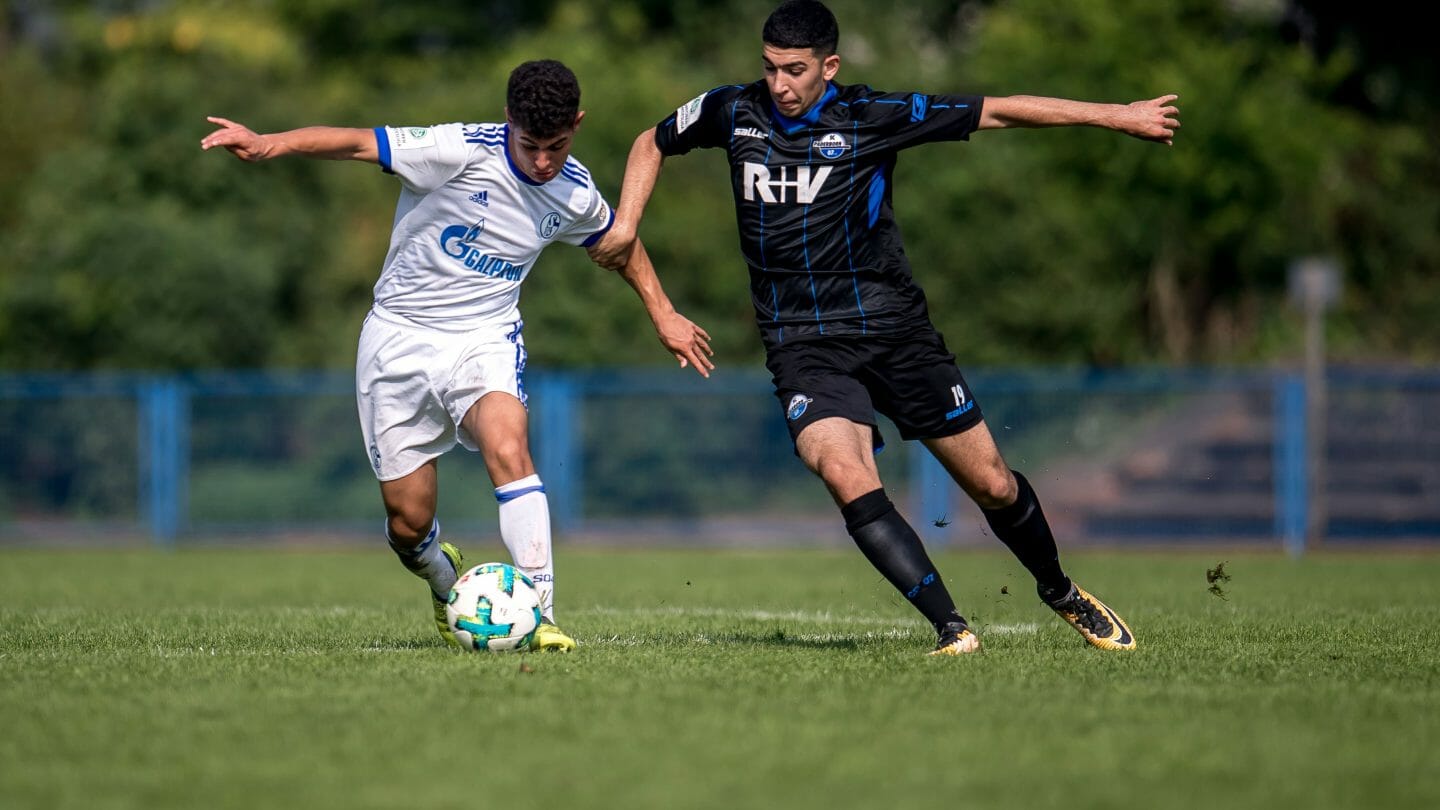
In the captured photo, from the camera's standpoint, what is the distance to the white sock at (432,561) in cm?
777

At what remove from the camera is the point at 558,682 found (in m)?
6.05

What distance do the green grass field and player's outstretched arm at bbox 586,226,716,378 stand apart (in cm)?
124

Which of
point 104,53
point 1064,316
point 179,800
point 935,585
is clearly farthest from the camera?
point 104,53

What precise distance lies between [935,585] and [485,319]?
2265 mm

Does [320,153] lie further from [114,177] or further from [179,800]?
[114,177]

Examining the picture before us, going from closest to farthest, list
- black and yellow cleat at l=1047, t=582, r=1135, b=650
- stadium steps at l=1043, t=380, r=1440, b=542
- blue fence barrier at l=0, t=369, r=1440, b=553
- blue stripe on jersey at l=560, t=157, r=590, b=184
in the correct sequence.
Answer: black and yellow cleat at l=1047, t=582, r=1135, b=650
blue stripe on jersey at l=560, t=157, r=590, b=184
stadium steps at l=1043, t=380, r=1440, b=542
blue fence barrier at l=0, t=369, r=1440, b=553

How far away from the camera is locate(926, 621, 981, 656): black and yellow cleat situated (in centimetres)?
685

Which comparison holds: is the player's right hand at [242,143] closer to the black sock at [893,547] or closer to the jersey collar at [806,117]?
the jersey collar at [806,117]

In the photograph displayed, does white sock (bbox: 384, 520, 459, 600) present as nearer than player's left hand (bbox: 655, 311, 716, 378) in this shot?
No

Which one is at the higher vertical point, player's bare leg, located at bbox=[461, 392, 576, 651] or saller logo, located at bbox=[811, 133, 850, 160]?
saller logo, located at bbox=[811, 133, 850, 160]

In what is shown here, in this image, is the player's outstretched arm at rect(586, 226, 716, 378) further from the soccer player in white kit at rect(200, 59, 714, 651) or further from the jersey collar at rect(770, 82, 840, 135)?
the jersey collar at rect(770, 82, 840, 135)

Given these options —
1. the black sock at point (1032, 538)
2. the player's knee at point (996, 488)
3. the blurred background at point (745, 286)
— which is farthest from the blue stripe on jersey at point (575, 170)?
the blurred background at point (745, 286)

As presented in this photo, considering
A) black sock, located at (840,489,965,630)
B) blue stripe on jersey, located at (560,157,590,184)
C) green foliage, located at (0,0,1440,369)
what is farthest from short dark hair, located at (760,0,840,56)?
green foliage, located at (0,0,1440,369)

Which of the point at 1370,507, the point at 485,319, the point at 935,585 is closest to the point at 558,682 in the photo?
the point at 935,585
